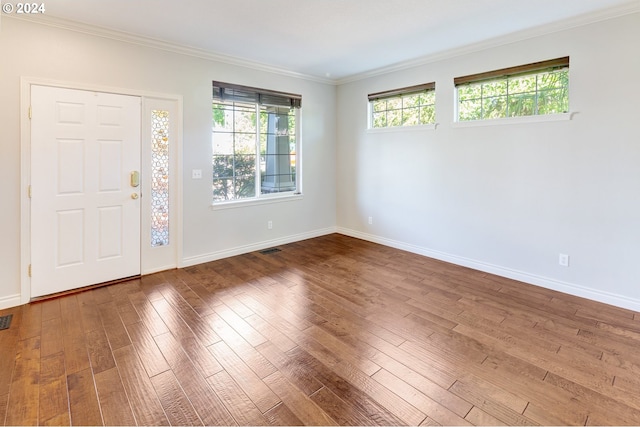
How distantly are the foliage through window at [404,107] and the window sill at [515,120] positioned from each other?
1.55ft

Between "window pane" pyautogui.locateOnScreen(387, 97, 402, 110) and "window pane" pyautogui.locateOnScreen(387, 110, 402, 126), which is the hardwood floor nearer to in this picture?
"window pane" pyautogui.locateOnScreen(387, 110, 402, 126)

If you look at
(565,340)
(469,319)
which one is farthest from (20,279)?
(565,340)

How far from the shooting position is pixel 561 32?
330 cm

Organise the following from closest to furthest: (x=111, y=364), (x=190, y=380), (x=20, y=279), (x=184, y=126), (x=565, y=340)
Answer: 1. (x=190, y=380)
2. (x=111, y=364)
3. (x=565, y=340)
4. (x=20, y=279)
5. (x=184, y=126)

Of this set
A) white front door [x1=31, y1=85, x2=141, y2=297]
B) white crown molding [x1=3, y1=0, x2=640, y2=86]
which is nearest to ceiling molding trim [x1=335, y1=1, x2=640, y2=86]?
white crown molding [x1=3, y1=0, x2=640, y2=86]

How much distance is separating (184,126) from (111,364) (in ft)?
9.13

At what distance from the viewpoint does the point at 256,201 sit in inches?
193

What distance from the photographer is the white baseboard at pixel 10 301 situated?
304cm

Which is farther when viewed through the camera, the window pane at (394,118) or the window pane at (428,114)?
the window pane at (394,118)

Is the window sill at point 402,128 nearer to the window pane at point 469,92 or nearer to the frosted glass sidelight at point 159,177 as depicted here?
the window pane at point 469,92

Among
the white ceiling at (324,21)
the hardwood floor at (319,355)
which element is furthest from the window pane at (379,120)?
the hardwood floor at (319,355)

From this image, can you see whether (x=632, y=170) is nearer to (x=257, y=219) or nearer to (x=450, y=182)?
(x=450, y=182)

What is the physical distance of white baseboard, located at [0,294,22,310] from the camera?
304 centimetres

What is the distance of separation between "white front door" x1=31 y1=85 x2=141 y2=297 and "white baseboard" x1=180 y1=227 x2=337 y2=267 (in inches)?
26.1
